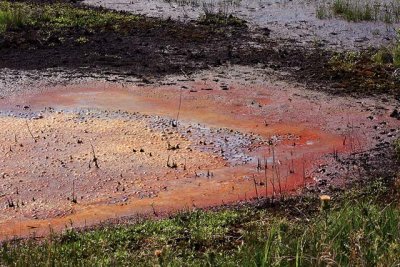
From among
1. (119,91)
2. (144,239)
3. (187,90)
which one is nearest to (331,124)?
(187,90)

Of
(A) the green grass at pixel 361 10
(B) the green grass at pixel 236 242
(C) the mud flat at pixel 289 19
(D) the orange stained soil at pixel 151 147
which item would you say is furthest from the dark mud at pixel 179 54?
(B) the green grass at pixel 236 242

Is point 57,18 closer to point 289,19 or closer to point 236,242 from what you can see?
point 289,19

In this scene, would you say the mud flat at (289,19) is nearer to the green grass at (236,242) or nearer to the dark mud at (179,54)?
the dark mud at (179,54)

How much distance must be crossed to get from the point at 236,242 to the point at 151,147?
2737 mm

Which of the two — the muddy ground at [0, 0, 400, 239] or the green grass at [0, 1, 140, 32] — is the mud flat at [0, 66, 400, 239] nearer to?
the muddy ground at [0, 0, 400, 239]

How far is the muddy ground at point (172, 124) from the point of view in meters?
6.84

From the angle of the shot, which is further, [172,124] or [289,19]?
[289,19]

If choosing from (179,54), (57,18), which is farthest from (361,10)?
(57,18)

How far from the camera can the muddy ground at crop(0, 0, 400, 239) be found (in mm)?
6840

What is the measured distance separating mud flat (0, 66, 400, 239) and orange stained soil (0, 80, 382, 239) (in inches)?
0.5

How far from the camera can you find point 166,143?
7996 mm

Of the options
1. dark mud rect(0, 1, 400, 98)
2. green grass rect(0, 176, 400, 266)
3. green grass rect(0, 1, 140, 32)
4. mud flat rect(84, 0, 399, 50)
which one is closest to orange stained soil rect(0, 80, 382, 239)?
green grass rect(0, 176, 400, 266)

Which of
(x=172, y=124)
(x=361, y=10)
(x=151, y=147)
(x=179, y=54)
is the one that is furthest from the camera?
(x=361, y=10)

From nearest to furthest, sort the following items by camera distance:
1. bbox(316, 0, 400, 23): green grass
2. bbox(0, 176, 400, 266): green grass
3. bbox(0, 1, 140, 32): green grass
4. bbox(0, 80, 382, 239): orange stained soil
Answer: bbox(0, 176, 400, 266): green grass → bbox(0, 80, 382, 239): orange stained soil → bbox(0, 1, 140, 32): green grass → bbox(316, 0, 400, 23): green grass
